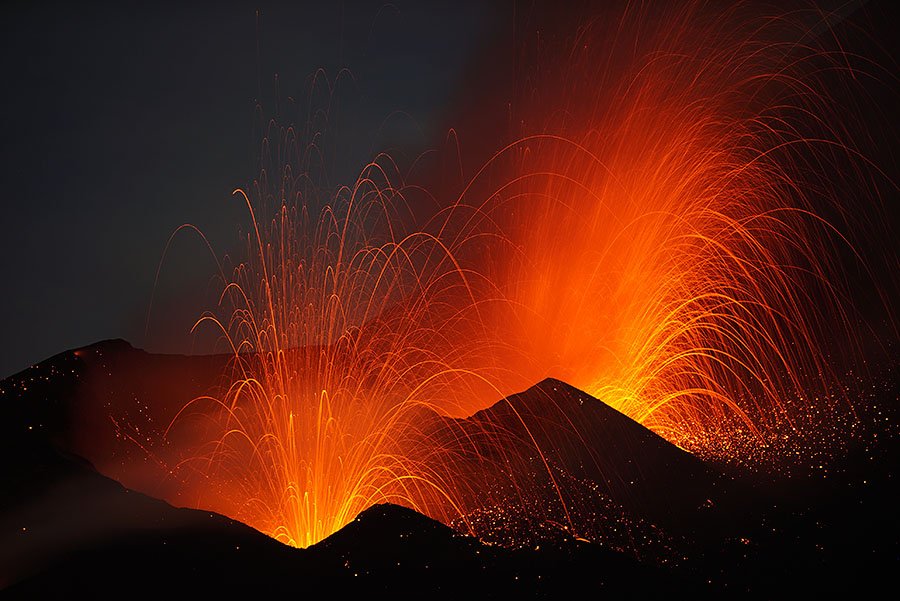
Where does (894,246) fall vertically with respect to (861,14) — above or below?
below

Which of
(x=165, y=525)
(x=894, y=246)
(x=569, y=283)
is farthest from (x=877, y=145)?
(x=165, y=525)

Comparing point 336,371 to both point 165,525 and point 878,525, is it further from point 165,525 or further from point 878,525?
point 878,525

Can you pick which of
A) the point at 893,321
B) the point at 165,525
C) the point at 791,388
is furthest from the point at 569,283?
the point at 165,525

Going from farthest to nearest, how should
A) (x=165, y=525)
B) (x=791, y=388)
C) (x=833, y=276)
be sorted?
(x=833, y=276) < (x=791, y=388) < (x=165, y=525)

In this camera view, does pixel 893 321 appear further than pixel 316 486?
Yes

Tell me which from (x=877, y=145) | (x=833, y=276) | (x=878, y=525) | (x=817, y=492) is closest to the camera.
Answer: (x=878, y=525)

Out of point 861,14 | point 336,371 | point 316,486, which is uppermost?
point 861,14
